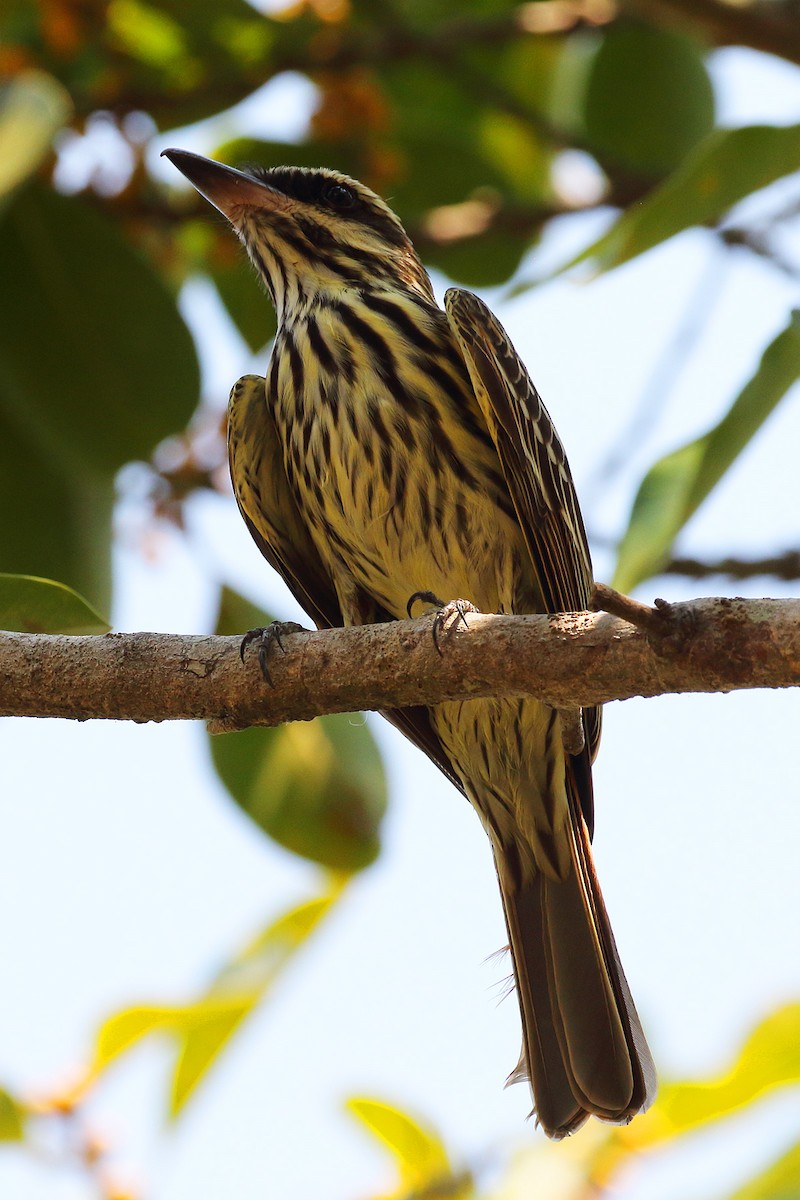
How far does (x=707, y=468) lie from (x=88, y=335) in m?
1.81

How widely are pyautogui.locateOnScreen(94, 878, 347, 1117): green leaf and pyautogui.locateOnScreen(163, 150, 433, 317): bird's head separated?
1852mm

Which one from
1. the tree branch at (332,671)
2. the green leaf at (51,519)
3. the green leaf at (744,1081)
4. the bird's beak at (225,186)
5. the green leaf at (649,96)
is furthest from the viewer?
the green leaf at (649,96)

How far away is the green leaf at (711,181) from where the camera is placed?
3293 millimetres

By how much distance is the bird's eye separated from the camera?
Answer: 15.3 feet

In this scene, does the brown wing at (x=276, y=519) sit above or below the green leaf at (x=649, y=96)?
below

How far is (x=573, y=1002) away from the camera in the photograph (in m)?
3.99

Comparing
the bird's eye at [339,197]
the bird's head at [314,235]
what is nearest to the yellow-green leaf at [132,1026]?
the bird's head at [314,235]

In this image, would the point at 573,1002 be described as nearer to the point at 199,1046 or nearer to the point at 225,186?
the point at 199,1046

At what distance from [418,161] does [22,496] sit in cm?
190

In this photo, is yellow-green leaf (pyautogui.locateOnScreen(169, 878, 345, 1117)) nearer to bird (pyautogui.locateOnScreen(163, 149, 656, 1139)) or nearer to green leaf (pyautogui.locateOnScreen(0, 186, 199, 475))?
bird (pyautogui.locateOnScreen(163, 149, 656, 1139))

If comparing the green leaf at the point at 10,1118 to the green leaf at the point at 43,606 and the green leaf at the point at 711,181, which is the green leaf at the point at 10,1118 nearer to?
the green leaf at the point at 43,606

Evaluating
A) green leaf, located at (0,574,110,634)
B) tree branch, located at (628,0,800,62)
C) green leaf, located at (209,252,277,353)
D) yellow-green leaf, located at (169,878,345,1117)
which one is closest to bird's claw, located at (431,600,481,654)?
green leaf, located at (0,574,110,634)

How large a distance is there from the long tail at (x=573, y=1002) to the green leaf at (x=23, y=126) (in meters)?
2.14

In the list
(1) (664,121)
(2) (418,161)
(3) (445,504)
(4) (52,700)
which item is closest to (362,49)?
(2) (418,161)
